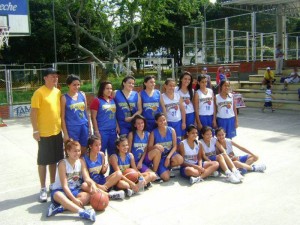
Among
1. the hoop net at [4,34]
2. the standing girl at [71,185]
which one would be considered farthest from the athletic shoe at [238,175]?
the hoop net at [4,34]

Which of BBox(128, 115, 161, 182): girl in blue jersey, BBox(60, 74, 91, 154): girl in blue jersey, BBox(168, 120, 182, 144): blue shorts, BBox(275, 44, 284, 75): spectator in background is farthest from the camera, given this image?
BBox(275, 44, 284, 75): spectator in background

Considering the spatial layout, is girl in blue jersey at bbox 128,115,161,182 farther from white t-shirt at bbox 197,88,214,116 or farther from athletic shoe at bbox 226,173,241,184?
white t-shirt at bbox 197,88,214,116

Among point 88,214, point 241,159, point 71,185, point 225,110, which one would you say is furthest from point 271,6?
point 88,214

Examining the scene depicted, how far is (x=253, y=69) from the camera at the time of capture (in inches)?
730

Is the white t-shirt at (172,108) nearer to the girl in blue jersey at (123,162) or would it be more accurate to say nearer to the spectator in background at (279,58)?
the girl in blue jersey at (123,162)

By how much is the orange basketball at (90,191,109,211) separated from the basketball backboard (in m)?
11.2

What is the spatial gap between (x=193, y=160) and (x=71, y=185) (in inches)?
80.4

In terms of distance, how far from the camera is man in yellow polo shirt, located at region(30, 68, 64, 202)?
481 cm

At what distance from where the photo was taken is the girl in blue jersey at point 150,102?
5.68 m

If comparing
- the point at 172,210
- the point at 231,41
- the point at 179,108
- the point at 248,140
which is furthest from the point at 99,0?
the point at 172,210

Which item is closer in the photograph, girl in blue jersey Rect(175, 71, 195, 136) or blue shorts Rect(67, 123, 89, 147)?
blue shorts Rect(67, 123, 89, 147)

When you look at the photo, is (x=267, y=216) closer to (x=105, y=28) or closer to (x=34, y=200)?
(x=34, y=200)

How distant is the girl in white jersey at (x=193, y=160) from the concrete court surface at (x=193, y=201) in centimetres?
16

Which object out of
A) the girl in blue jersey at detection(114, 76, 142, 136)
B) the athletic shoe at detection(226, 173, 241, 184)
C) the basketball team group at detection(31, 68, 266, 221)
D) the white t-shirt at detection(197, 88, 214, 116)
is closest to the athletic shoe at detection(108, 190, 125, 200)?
the basketball team group at detection(31, 68, 266, 221)
